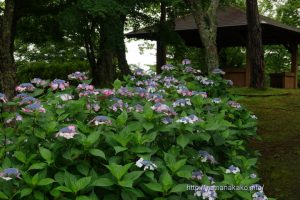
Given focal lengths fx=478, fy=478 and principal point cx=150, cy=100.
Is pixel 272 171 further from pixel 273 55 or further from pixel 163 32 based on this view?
pixel 273 55

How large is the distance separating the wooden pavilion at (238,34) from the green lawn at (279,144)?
6.49 meters

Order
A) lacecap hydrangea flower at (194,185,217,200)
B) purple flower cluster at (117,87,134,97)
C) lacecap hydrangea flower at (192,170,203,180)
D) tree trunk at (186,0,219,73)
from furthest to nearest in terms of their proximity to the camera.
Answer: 1. tree trunk at (186,0,219,73)
2. purple flower cluster at (117,87,134,97)
3. lacecap hydrangea flower at (192,170,203,180)
4. lacecap hydrangea flower at (194,185,217,200)

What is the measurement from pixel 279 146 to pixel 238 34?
13356 millimetres

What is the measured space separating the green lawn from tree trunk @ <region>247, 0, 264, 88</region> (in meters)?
2.78

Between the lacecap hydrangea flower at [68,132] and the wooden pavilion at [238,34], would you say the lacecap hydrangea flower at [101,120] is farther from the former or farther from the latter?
the wooden pavilion at [238,34]

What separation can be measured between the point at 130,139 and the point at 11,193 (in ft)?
2.49

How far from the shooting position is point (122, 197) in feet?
8.59

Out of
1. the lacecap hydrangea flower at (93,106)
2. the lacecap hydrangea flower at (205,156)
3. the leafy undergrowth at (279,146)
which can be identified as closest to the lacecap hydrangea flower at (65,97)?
the lacecap hydrangea flower at (93,106)

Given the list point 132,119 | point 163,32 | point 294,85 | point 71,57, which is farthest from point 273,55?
point 132,119

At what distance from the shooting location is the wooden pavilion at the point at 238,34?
763 inches

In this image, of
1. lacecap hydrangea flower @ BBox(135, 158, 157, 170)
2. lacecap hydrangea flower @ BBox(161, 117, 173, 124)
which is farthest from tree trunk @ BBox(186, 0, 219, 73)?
lacecap hydrangea flower @ BBox(135, 158, 157, 170)

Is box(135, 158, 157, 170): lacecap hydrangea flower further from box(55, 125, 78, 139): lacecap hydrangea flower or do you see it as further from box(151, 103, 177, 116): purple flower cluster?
box(151, 103, 177, 116): purple flower cluster

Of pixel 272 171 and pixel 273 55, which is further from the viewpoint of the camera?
pixel 273 55

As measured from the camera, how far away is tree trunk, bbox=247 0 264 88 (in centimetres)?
1594
